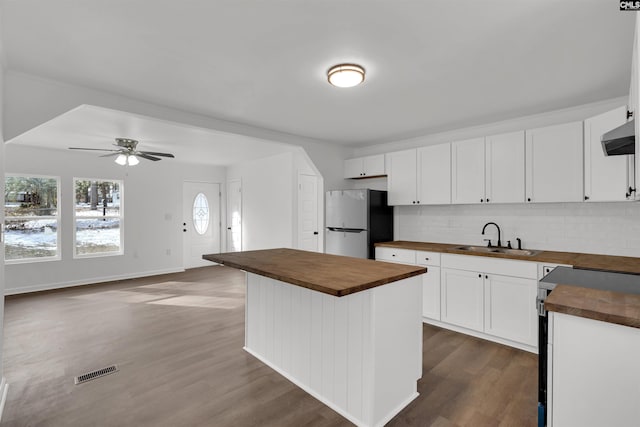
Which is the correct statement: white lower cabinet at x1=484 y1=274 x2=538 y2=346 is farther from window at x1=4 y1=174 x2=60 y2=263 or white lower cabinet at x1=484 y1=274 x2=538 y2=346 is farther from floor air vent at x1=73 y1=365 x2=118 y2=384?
window at x1=4 y1=174 x2=60 y2=263

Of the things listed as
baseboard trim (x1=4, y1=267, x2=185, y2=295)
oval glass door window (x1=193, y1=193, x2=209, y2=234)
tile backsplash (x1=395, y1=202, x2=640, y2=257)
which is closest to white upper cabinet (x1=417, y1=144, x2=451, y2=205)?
tile backsplash (x1=395, y1=202, x2=640, y2=257)

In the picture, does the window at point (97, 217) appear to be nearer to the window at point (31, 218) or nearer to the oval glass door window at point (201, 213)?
the window at point (31, 218)

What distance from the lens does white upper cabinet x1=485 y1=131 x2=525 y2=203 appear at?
3.26m

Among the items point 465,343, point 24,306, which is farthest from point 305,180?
point 24,306

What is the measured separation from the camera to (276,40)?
1922 millimetres

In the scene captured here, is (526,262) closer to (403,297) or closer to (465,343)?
(465,343)

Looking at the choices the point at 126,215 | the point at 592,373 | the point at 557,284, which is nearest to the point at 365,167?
the point at 557,284

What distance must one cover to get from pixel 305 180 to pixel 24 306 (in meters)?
4.51

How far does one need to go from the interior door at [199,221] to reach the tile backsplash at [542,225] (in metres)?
4.95

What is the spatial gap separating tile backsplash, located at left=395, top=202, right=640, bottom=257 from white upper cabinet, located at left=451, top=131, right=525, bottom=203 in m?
0.31

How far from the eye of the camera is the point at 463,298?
10.9 feet

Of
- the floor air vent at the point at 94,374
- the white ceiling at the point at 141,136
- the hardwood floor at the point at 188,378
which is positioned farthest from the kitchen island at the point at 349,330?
the white ceiling at the point at 141,136

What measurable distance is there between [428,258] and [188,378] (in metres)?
2.73

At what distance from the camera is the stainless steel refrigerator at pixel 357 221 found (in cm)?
420
